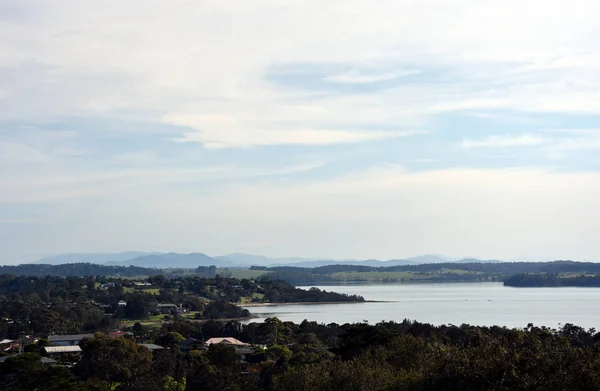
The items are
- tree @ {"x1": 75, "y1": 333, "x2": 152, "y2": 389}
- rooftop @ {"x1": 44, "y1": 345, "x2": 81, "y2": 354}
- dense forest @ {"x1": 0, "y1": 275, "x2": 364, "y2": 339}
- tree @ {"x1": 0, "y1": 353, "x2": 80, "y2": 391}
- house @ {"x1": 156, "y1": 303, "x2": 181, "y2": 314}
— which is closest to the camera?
tree @ {"x1": 0, "y1": 353, "x2": 80, "y2": 391}

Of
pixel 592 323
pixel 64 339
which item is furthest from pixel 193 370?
pixel 592 323

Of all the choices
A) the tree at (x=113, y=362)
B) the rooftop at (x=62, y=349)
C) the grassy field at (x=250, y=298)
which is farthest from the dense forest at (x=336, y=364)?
the grassy field at (x=250, y=298)

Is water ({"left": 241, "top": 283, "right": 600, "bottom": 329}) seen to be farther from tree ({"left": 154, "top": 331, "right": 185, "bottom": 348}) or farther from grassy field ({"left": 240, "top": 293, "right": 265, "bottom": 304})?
tree ({"left": 154, "top": 331, "right": 185, "bottom": 348})

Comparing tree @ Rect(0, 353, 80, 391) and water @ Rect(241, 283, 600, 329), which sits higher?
tree @ Rect(0, 353, 80, 391)

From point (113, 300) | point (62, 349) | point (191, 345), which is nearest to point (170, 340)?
point (191, 345)

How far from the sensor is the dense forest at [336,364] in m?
17.4

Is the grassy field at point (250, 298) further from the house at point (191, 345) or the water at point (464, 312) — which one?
the house at point (191, 345)

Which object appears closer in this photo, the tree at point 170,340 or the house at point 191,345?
the house at point 191,345

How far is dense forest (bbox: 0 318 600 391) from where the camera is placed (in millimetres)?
17422

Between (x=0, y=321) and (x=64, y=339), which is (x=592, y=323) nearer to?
(x=64, y=339)

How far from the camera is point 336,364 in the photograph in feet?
77.7

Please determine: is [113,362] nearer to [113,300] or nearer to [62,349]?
[62,349]

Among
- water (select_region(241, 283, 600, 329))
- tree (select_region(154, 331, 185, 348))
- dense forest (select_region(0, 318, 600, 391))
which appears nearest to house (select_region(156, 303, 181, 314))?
water (select_region(241, 283, 600, 329))

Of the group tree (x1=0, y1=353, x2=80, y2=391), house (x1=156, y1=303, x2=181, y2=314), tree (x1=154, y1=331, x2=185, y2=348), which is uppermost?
tree (x1=0, y1=353, x2=80, y2=391)
